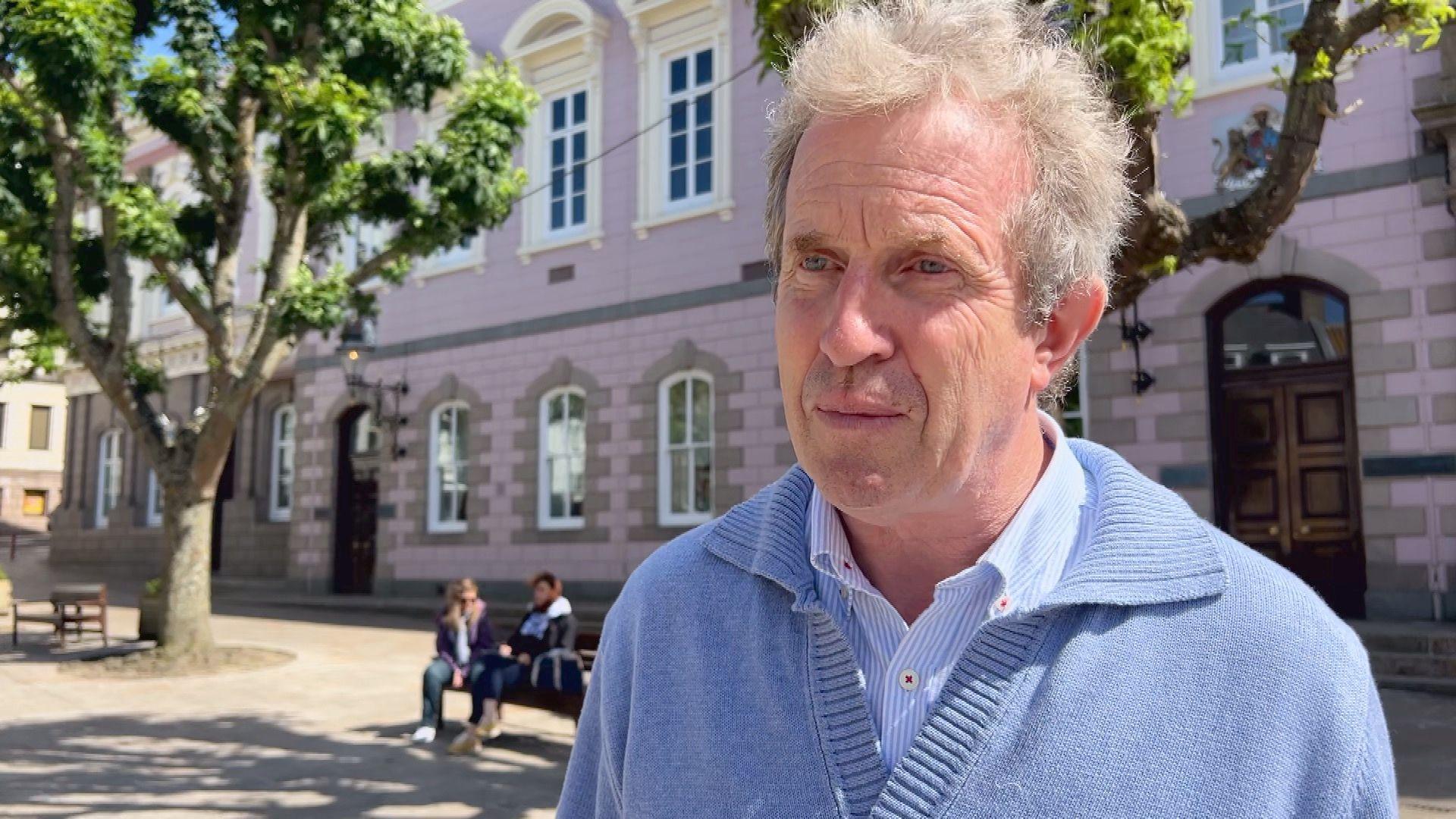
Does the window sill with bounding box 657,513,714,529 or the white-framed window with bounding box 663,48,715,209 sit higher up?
the white-framed window with bounding box 663,48,715,209

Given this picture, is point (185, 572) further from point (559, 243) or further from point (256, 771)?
point (559, 243)

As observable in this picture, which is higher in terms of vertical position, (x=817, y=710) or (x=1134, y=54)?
(x=1134, y=54)

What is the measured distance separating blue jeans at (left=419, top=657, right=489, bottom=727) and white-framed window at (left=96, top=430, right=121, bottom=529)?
23673 mm

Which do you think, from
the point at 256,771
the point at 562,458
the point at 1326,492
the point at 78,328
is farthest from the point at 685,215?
the point at 256,771

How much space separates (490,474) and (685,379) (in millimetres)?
4291

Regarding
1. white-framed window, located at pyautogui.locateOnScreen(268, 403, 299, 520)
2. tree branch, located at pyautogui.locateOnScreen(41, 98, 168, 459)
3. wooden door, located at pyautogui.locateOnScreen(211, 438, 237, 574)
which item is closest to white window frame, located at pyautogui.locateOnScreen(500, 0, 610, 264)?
tree branch, located at pyautogui.locateOnScreen(41, 98, 168, 459)

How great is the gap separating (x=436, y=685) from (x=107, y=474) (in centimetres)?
2471

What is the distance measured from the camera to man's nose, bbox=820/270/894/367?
4.11ft

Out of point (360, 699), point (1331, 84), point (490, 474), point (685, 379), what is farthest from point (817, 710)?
point (490, 474)

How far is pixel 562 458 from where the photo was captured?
1931 centimetres

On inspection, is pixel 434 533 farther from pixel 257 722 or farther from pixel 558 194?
pixel 257 722

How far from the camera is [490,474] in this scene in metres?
20.0

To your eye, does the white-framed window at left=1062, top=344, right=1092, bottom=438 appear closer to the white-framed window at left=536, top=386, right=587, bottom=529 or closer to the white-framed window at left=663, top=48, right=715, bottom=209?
the white-framed window at left=663, top=48, right=715, bottom=209

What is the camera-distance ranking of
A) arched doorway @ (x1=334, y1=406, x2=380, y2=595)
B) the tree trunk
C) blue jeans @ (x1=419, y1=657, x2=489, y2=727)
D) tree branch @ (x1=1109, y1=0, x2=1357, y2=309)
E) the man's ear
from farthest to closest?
arched doorway @ (x1=334, y1=406, x2=380, y2=595) < the tree trunk < blue jeans @ (x1=419, y1=657, x2=489, y2=727) < tree branch @ (x1=1109, y1=0, x2=1357, y2=309) < the man's ear
